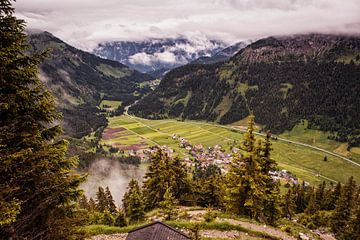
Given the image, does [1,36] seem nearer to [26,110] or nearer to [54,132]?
[26,110]

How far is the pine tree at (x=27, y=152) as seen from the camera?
13672mm

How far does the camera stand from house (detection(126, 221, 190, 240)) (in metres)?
18.7

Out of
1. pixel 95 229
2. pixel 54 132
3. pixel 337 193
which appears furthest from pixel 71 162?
pixel 337 193

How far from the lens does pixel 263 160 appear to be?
38781 millimetres

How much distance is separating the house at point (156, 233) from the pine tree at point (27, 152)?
16.1 ft

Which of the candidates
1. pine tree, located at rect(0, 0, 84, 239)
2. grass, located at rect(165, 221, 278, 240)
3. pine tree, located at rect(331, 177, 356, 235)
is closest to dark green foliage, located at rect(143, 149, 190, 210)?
grass, located at rect(165, 221, 278, 240)

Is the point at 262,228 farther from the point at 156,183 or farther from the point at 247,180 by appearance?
the point at 156,183

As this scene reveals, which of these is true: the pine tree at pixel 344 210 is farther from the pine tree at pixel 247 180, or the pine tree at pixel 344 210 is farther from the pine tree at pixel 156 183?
the pine tree at pixel 156 183

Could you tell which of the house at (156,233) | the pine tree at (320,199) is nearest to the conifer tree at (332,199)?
the pine tree at (320,199)

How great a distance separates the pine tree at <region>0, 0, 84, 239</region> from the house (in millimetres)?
4907

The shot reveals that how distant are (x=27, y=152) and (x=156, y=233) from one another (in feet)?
31.8

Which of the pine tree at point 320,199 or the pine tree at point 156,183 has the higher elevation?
the pine tree at point 156,183

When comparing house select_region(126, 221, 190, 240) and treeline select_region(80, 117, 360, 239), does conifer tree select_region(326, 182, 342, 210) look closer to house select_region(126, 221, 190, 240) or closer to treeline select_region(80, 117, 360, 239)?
treeline select_region(80, 117, 360, 239)

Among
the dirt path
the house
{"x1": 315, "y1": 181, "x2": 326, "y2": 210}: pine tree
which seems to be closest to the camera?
the house
